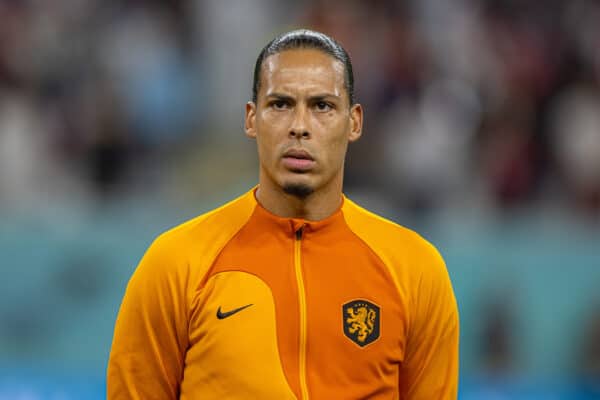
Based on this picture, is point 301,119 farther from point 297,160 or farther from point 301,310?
point 301,310

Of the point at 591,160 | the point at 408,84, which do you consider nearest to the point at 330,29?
the point at 408,84

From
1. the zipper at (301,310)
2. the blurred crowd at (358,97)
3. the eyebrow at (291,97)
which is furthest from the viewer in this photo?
the blurred crowd at (358,97)

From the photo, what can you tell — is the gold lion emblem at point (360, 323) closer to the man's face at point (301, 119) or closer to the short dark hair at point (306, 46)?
the man's face at point (301, 119)

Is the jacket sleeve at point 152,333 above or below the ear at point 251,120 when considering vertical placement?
below

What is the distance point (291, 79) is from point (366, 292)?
0.66 m

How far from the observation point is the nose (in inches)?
133

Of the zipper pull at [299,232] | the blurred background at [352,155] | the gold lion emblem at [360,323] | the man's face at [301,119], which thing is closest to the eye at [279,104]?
the man's face at [301,119]

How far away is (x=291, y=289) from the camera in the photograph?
3.39 meters

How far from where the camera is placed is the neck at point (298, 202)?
348cm

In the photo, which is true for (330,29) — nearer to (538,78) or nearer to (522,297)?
(538,78)

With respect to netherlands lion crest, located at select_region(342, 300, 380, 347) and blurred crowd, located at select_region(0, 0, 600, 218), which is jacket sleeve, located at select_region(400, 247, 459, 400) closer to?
netherlands lion crest, located at select_region(342, 300, 380, 347)

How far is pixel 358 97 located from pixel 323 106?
14.1ft

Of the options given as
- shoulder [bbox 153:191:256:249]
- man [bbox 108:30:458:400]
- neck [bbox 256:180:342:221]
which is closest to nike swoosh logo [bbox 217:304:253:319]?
man [bbox 108:30:458:400]

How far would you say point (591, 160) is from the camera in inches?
310
